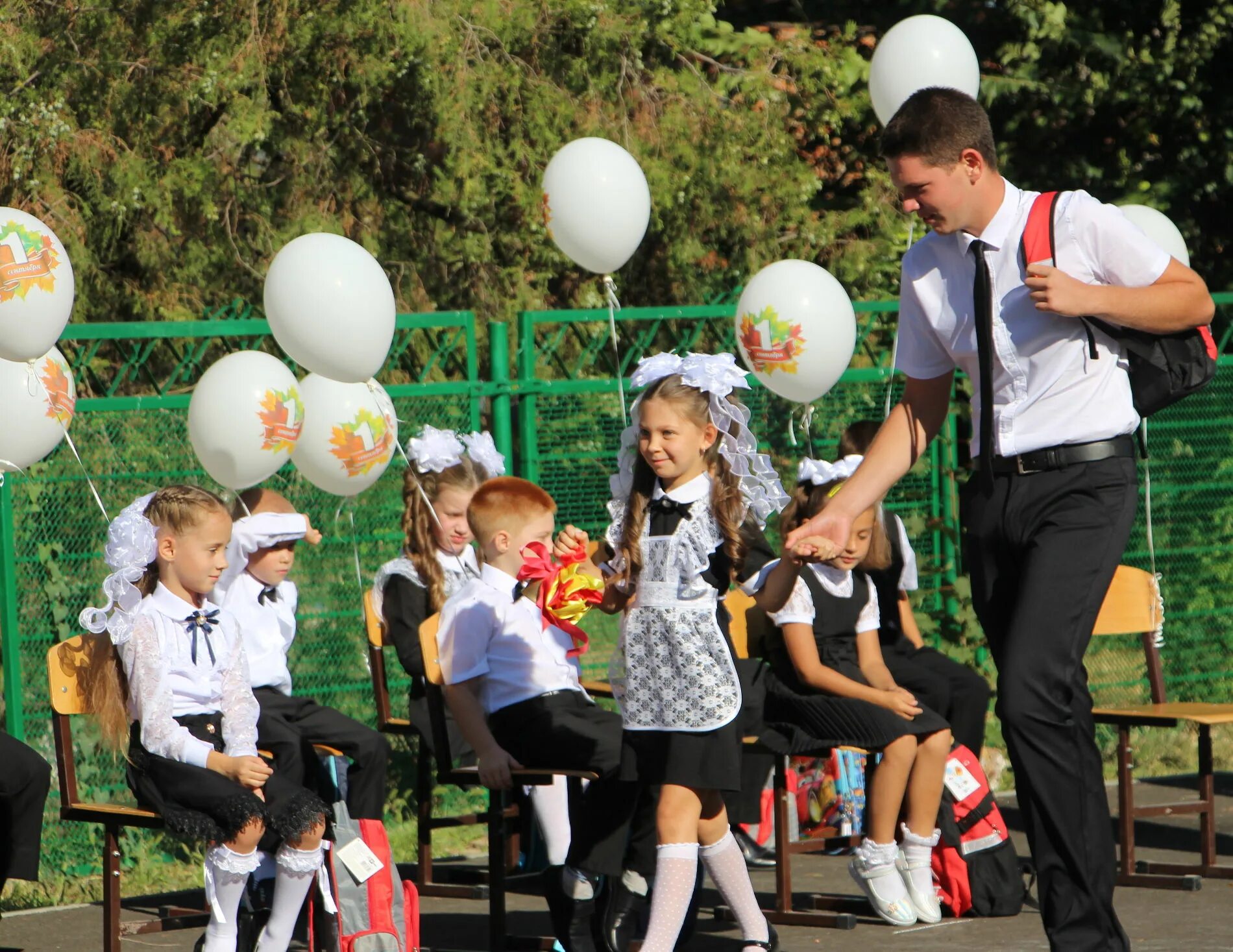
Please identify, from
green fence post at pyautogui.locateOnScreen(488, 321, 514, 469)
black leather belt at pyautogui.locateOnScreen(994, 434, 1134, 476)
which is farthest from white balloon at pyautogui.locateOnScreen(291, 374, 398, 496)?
black leather belt at pyautogui.locateOnScreen(994, 434, 1134, 476)

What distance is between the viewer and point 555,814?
17.8 ft

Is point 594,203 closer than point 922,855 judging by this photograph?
No

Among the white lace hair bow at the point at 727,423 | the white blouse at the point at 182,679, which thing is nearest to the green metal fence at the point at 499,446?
the white blouse at the point at 182,679

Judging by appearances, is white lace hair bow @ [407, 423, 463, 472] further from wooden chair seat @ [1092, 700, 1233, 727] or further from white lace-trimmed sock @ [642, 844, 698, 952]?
wooden chair seat @ [1092, 700, 1233, 727]

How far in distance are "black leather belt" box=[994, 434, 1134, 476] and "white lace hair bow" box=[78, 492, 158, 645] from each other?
2.30 m

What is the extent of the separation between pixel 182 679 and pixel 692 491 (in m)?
1.44

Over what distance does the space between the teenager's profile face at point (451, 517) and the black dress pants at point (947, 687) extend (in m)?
1.56

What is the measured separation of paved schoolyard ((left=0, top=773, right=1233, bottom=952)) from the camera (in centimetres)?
509

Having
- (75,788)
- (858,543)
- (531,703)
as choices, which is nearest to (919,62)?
(858,543)

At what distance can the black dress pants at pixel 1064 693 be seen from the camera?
3658 millimetres

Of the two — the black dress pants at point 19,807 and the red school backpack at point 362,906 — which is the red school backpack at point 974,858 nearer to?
the red school backpack at point 362,906

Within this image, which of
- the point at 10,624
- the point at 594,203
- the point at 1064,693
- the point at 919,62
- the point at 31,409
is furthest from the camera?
the point at 919,62

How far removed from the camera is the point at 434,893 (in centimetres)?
592

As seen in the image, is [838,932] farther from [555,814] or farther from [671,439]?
[671,439]
